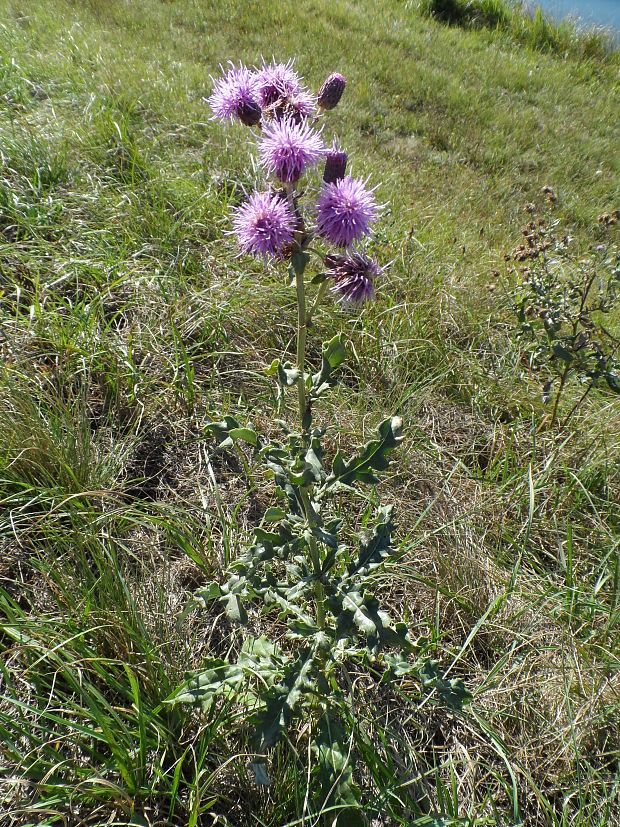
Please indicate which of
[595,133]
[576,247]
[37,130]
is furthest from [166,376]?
[595,133]

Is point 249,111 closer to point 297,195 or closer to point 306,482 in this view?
point 297,195

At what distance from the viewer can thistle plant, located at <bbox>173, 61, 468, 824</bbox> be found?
1.42m

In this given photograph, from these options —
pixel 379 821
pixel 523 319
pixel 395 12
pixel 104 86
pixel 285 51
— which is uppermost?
pixel 395 12

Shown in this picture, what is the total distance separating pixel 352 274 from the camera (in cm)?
148

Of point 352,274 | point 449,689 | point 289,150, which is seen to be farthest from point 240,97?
point 449,689

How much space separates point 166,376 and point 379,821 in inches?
70.4

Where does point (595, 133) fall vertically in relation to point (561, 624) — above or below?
above

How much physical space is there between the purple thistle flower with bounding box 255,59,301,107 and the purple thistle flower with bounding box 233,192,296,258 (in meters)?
0.33

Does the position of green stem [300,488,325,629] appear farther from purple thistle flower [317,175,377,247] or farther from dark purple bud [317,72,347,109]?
dark purple bud [317,72,347,109]

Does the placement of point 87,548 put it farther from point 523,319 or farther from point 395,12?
point 395,12

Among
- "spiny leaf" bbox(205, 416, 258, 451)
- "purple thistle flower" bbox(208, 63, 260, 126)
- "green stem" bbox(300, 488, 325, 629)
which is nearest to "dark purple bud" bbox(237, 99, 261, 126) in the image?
"purple thistle flower" bbox(208, 63, 260, 126)

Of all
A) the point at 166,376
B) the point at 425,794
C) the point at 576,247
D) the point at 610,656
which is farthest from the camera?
the point at 576,247

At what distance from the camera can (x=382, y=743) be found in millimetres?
1607

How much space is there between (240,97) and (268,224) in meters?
0.44
